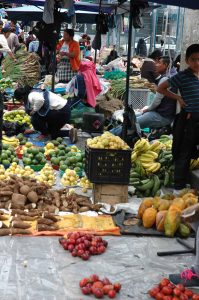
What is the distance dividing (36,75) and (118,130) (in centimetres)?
650

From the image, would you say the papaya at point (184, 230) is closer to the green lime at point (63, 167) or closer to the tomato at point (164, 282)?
the tomato at point (164, 282)

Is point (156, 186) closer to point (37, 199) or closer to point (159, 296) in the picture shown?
point (37, 199)

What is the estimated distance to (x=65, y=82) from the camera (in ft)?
43.4

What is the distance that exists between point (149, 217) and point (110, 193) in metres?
0.92

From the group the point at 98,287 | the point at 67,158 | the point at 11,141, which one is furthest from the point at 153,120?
the point at 98,287

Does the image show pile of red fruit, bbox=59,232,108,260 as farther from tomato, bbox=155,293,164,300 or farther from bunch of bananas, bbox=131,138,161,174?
bunch of bananas, bbox=131,138,161,174

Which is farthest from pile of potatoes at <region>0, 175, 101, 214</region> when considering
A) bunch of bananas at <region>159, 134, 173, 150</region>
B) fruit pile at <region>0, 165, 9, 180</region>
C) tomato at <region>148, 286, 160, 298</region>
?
tomato at <region>148, 286, 160, 298</region>

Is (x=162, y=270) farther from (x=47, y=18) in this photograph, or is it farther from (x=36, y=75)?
(x=36, y=75)

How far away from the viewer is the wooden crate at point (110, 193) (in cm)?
623

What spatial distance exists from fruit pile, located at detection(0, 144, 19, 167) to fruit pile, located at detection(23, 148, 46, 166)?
162 mm

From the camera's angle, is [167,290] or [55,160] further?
[55,160]

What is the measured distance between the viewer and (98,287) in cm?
403

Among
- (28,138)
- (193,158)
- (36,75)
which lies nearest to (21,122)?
(28,138)

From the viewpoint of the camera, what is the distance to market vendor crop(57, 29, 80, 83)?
12.4 meters
